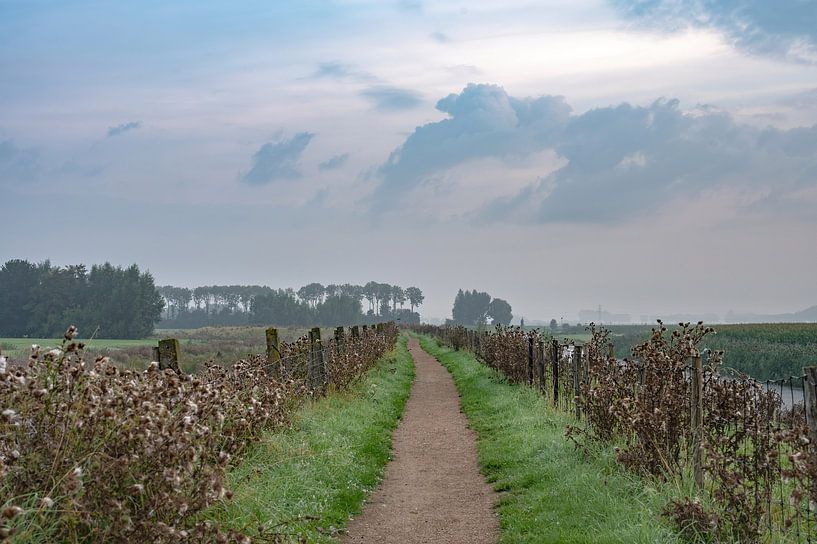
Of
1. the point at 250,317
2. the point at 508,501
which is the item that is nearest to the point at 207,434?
the point at 508,501

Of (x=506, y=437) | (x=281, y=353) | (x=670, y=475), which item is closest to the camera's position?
(x=670, y=475)

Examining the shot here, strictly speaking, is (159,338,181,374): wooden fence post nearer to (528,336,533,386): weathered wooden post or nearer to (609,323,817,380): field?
(528,336,533,386): weathered wooden post

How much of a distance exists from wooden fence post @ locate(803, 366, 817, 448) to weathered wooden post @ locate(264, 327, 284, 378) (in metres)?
9.03

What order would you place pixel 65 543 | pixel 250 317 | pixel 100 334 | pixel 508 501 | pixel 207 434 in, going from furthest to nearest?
pixel 250 317
pixel 100 334
pixel 508 501
pixel 207 434
pixel 65 543

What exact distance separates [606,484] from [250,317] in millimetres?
171272

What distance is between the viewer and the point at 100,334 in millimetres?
108688

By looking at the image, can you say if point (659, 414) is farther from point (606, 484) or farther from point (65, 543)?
point (65, 543)

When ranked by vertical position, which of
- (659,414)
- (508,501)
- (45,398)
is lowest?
(508,501)

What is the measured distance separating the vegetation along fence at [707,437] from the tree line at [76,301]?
9790cm

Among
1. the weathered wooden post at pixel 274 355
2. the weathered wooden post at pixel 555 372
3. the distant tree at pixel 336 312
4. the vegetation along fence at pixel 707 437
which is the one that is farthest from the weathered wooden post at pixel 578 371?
the distant tree at pixel 336 312

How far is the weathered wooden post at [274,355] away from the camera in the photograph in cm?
1355

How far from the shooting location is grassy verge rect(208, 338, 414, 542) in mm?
7551

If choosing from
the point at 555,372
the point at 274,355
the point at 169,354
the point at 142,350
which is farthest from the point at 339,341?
the point at 142,350

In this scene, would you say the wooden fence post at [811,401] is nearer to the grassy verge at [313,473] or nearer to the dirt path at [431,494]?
the dirt path at [431,494]
